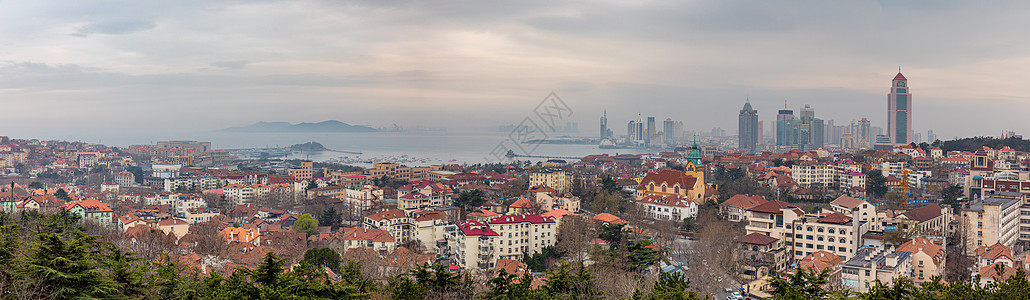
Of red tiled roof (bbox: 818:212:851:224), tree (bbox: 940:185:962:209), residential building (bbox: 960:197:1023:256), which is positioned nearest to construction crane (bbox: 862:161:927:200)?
tree (bbox: 940:185:962:209)

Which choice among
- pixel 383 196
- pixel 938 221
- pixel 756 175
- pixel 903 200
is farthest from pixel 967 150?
Result: pixel 383 196

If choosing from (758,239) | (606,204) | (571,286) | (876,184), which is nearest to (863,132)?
(876,184)

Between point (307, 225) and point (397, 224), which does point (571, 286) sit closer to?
point (397, 224)

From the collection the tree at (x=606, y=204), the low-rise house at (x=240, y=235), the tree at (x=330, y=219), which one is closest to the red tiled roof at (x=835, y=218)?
the tree at (x=606, y=204)

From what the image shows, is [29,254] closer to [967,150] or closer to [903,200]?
[903,200]

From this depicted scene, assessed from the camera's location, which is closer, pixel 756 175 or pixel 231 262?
pixel 231 262

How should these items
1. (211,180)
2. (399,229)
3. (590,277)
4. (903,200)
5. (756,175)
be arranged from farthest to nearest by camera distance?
(211,180), (756,175), (903,200), (399,229), (590,277)

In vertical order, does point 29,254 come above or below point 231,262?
above
